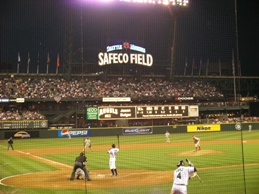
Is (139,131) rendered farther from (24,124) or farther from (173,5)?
(173,5)

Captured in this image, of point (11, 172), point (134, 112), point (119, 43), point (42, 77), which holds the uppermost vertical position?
point (119, 43)

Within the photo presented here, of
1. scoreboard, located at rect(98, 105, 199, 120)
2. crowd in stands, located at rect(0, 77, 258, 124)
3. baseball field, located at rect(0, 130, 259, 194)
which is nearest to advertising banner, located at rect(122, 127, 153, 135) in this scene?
scoreboard, located at rect(98, 105, 199, 120)

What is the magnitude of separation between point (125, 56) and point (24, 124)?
17742 millimetres

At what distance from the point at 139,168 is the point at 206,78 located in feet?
135

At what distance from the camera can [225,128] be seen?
142 ft

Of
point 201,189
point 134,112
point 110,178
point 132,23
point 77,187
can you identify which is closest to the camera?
point 201,189

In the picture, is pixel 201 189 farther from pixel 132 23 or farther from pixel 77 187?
pixel 132 23

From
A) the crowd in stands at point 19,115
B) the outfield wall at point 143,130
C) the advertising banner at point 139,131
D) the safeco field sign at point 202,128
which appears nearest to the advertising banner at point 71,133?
the outfield wall at point 143,130

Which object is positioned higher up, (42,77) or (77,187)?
(42,77)

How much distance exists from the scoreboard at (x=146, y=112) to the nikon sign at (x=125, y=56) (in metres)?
9.30

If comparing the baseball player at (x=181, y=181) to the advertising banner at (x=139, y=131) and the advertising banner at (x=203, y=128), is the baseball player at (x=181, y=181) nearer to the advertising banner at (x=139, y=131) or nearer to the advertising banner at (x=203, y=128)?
the advertising banner at (x=139, y=131)

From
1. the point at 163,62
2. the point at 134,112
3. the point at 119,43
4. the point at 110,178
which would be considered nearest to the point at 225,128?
the point at 134,112

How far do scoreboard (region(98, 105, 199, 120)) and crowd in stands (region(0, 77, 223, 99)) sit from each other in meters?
5.25

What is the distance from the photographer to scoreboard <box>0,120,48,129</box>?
1538 inches
